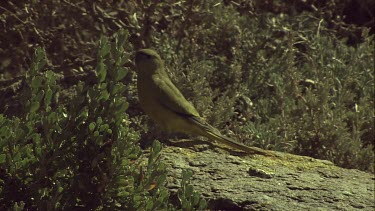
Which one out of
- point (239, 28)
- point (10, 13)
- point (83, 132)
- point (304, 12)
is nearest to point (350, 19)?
point (304, 12)

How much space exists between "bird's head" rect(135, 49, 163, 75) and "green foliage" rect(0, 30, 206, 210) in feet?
6.13

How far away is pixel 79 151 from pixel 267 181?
140 cm

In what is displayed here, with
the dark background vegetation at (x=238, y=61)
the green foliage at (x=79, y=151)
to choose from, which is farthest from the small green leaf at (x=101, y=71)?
the dark background vegetation at (x=238, y=61)

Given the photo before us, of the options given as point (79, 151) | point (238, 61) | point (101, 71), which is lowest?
point (238, 61)

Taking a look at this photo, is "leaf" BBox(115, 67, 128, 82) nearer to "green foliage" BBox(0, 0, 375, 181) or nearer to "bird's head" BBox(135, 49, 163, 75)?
"bird's head" BBox(135, 49, 163, 75)

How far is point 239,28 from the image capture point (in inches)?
303

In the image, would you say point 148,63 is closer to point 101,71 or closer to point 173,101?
point 173,101

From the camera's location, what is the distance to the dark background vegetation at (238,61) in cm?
648

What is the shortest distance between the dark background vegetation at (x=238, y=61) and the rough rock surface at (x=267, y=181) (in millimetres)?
844

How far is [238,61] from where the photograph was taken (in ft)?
24.9

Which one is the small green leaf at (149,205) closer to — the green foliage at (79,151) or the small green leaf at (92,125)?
the green foliage at (79,151)

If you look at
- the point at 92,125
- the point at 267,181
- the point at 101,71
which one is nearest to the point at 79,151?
the point at 92,125

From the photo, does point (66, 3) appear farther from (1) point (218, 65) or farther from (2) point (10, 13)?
(1) point (218, 65)

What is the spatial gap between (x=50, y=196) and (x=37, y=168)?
188mm
